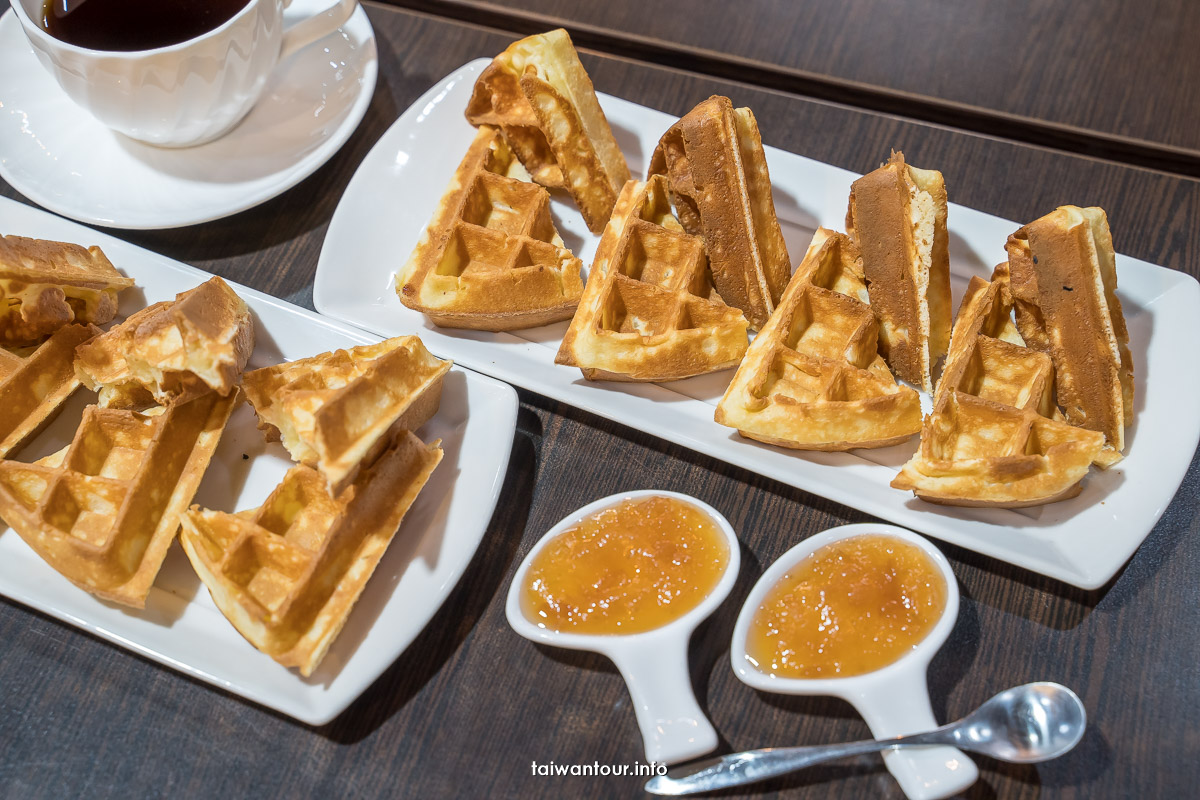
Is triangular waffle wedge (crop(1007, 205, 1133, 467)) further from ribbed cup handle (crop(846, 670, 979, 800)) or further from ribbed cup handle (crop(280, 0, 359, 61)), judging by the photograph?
ribbed cup handle (crop(280, 0, 359, 61))

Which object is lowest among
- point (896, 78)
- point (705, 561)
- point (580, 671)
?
point (580, 671)

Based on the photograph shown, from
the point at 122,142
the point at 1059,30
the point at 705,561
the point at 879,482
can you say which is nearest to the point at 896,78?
the point at 1059,30

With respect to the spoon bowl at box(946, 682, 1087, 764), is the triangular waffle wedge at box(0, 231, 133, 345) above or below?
above

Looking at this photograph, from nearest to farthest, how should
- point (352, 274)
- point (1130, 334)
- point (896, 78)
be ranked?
point (1130, 334)
point (352, 274)
point (896, 78)

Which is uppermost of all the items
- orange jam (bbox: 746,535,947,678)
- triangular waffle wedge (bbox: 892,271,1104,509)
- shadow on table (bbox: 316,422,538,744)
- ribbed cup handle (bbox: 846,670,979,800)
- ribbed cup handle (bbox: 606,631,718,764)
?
triangular waffle wedge (bbox: 892,271,1104,509)

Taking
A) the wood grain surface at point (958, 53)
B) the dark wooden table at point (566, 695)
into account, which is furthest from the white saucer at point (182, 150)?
the dark wooden table at point (566, 695)

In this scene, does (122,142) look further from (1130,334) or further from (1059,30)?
(1059,30)

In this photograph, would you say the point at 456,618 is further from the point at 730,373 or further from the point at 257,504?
the point at 730,373

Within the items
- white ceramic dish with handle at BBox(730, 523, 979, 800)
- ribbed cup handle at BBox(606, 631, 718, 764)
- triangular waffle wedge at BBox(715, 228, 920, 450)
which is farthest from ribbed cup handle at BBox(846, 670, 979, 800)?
triangular waffle wedge at BBox(715, 228, 920, 450)
